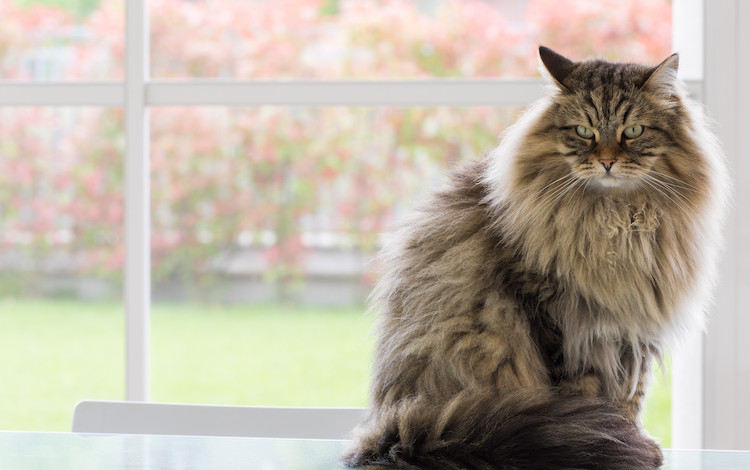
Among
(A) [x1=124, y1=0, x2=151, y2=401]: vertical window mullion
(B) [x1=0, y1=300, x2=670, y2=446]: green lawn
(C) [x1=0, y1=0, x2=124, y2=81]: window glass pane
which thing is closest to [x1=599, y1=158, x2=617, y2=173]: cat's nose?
(A) [x1=124, y1=0, x2=151, y2=401]: vertical window mullion

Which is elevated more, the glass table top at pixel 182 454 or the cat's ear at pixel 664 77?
the cat's ear at pixel 664 77

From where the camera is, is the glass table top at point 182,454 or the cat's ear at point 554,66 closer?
the glass table top at point 182,454

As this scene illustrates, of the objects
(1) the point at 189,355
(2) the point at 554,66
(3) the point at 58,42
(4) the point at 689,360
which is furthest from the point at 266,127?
(2) the point at 554,66

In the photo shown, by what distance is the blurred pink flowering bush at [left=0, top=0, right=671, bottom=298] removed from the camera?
507 cm

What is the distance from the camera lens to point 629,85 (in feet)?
4.14

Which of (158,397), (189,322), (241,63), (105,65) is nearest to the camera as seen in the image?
(241,63)

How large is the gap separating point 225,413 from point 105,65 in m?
4.90

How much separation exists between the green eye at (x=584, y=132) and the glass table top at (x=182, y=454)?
513 mm

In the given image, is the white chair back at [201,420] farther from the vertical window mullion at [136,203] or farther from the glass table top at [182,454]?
the vertical window mullion at [136,203]

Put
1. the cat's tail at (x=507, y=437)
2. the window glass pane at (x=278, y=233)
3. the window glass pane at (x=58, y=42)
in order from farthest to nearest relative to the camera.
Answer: the window glass pane at (x=58, y=42) → the window glass pane at (x=278, y=233) → the cat's tail at (x=507, y=437)

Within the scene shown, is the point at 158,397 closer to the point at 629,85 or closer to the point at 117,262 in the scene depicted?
the point at 117,262

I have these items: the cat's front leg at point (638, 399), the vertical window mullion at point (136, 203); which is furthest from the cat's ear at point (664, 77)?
the vertical window mullion at point (136, 203)

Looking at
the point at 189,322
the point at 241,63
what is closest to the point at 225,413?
the point at 241,63

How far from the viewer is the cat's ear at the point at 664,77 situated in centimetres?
124
